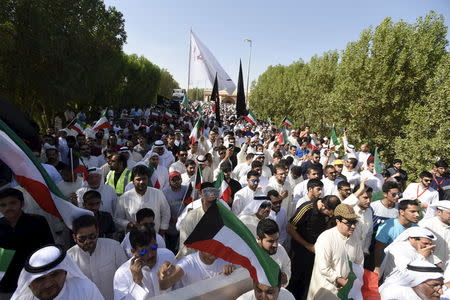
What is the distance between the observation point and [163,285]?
2545 mm

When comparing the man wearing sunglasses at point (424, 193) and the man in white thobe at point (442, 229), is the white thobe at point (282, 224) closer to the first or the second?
the man in white thobe at point (442, 229)

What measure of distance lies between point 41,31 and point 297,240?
1303 centimetres

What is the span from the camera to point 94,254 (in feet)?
9.55

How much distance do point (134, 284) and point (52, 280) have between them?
0.65 metres

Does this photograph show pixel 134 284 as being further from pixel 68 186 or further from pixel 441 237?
pixel 441 237

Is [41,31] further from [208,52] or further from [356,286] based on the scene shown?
[356,286]

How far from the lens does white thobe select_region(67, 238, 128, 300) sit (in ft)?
9.40

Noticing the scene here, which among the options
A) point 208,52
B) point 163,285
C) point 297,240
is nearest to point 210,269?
point 163,285

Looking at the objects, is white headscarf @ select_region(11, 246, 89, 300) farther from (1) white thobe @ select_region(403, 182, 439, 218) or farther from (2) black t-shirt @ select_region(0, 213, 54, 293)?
(1) white thobe @ select_region(403, 182, 439, 218)

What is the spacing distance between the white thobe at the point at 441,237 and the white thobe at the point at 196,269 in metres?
2.89

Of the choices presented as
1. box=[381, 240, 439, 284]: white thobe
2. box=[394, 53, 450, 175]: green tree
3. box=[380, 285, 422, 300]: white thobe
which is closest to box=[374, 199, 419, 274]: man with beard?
box=[381, 240, 439, 284]: white thobe

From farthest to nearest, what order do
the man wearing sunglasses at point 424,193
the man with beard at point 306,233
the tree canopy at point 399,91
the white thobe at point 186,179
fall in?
the tree canopy at point 399,91 < the white thobe at point 186,179 < the man wearing sunglasses at point 424,193 < the man with beard at point 306,233

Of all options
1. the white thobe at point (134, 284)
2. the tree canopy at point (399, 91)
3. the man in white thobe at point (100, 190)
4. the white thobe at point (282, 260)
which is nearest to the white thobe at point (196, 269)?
the white thobe at point (134, 284)

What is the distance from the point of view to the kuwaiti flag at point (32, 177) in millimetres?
2807
